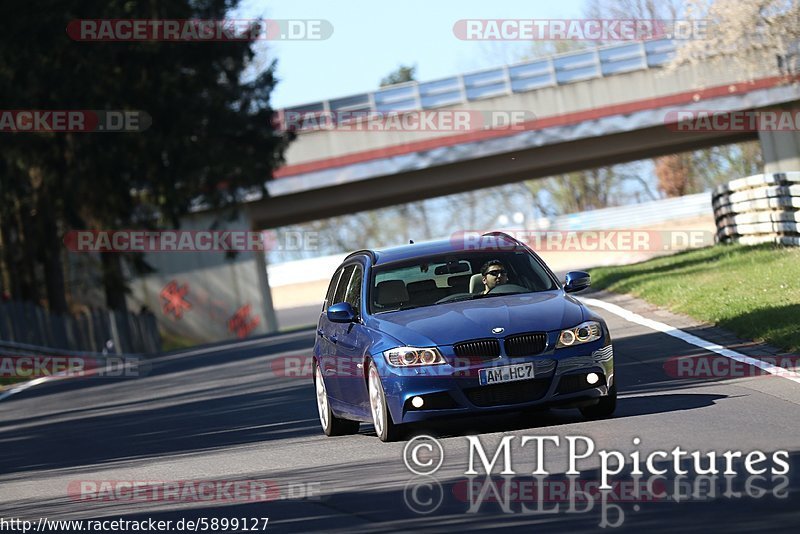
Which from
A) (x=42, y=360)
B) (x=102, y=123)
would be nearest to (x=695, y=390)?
(x=42, y=360)

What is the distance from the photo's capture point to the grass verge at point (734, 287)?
53.2ft

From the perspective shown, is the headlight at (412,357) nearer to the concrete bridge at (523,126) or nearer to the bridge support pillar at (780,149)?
the concrete bridge at (523,126)

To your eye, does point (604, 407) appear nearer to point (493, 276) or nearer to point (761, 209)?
point (493, 276)

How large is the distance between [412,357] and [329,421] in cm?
211

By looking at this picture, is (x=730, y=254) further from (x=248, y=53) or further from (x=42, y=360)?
(x=248, y=53)

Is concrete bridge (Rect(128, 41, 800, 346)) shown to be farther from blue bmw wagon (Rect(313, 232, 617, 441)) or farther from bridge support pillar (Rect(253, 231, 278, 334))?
blue bmw wagon (Rect(313, 232, 617, 441))

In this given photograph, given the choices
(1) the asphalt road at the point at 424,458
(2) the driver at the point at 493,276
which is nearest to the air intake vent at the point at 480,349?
(1) the asphalt road at the point at 424,458

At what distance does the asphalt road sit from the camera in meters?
8.03

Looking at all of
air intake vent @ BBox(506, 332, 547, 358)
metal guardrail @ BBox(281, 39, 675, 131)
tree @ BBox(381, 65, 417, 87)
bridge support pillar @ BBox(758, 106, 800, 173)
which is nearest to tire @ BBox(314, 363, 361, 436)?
air intake vent @ BBox(506, 332, 547, 358)

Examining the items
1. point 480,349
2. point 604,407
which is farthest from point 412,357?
point 604,407

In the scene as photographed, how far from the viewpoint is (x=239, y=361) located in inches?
1136

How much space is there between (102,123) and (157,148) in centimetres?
183

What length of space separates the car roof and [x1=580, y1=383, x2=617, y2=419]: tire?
6.27 feet

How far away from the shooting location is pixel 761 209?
29.7 meters
